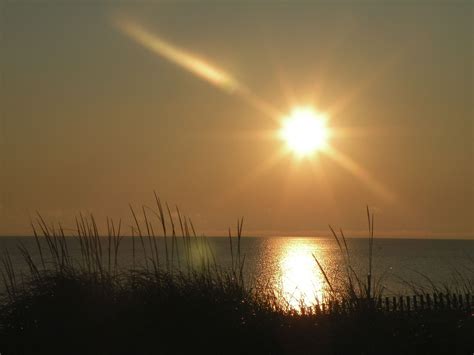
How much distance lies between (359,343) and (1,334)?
5.15 m

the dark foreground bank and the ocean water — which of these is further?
the ocean water

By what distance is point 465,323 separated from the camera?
8258mm

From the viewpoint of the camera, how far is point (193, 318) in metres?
8.40

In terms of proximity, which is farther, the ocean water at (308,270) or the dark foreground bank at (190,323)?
the ocean water at (308,270)

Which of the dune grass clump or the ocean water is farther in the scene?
the ocean water

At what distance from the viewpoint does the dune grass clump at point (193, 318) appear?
7.75 m

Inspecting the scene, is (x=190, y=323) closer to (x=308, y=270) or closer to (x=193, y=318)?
(x=193, y=318)

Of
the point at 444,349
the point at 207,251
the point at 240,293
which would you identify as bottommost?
the point at 444,349

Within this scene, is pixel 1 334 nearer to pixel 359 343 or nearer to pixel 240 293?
pixel 240 293

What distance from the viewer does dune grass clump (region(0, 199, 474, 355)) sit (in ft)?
25.4

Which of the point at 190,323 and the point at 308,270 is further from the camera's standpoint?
the point at 308,270

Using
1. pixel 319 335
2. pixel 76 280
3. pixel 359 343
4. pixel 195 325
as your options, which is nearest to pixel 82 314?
pixel 76 280

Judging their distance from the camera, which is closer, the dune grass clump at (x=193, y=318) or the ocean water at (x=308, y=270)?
the dune grass clump at (x=193, y=318)

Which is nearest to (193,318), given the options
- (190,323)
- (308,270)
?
(190,323)
